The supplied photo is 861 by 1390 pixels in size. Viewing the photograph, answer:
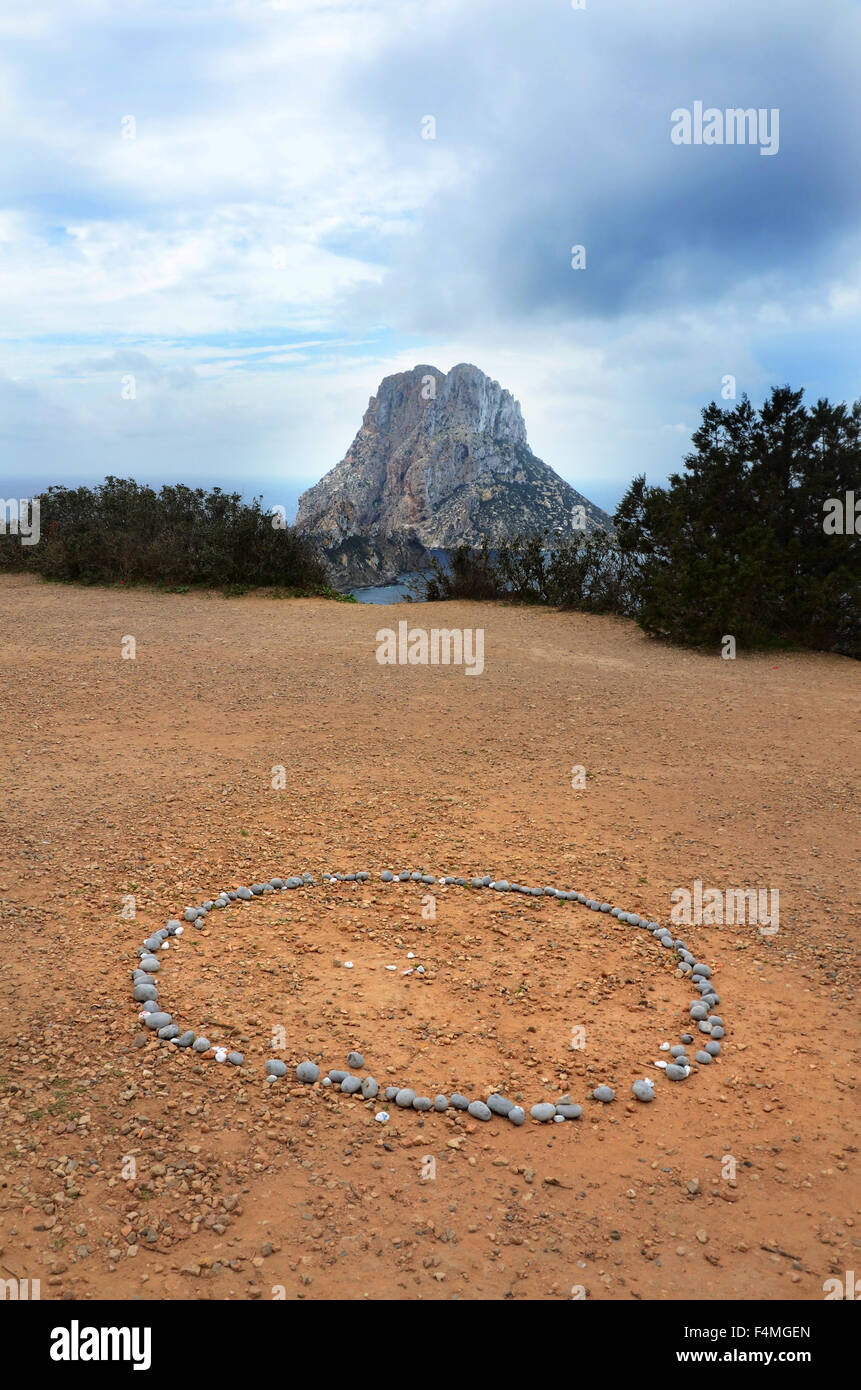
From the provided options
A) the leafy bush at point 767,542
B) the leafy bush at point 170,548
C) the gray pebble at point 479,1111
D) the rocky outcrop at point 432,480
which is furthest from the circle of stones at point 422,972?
→ the rocky outcrop at point 432,480

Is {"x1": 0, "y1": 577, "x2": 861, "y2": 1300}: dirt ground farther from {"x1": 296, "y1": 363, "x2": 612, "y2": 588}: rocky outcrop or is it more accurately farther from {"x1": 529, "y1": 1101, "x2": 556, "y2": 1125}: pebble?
{"x1": 296, "y1": 363, "x2": 612, "y2": 588}: rocky outcrop

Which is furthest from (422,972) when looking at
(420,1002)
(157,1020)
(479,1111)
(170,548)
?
(170,548)

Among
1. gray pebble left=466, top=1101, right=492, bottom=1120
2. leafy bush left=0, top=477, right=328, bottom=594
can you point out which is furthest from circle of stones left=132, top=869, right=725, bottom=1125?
leafy bush left=0, top=477, right=328, bottom=594

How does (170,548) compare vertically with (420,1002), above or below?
above

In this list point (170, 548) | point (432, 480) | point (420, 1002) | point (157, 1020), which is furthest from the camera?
point (432, 480)

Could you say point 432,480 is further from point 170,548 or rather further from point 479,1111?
point 479,1111

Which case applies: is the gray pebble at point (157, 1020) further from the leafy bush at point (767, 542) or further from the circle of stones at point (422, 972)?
the leafy bush at point (767, 542)
